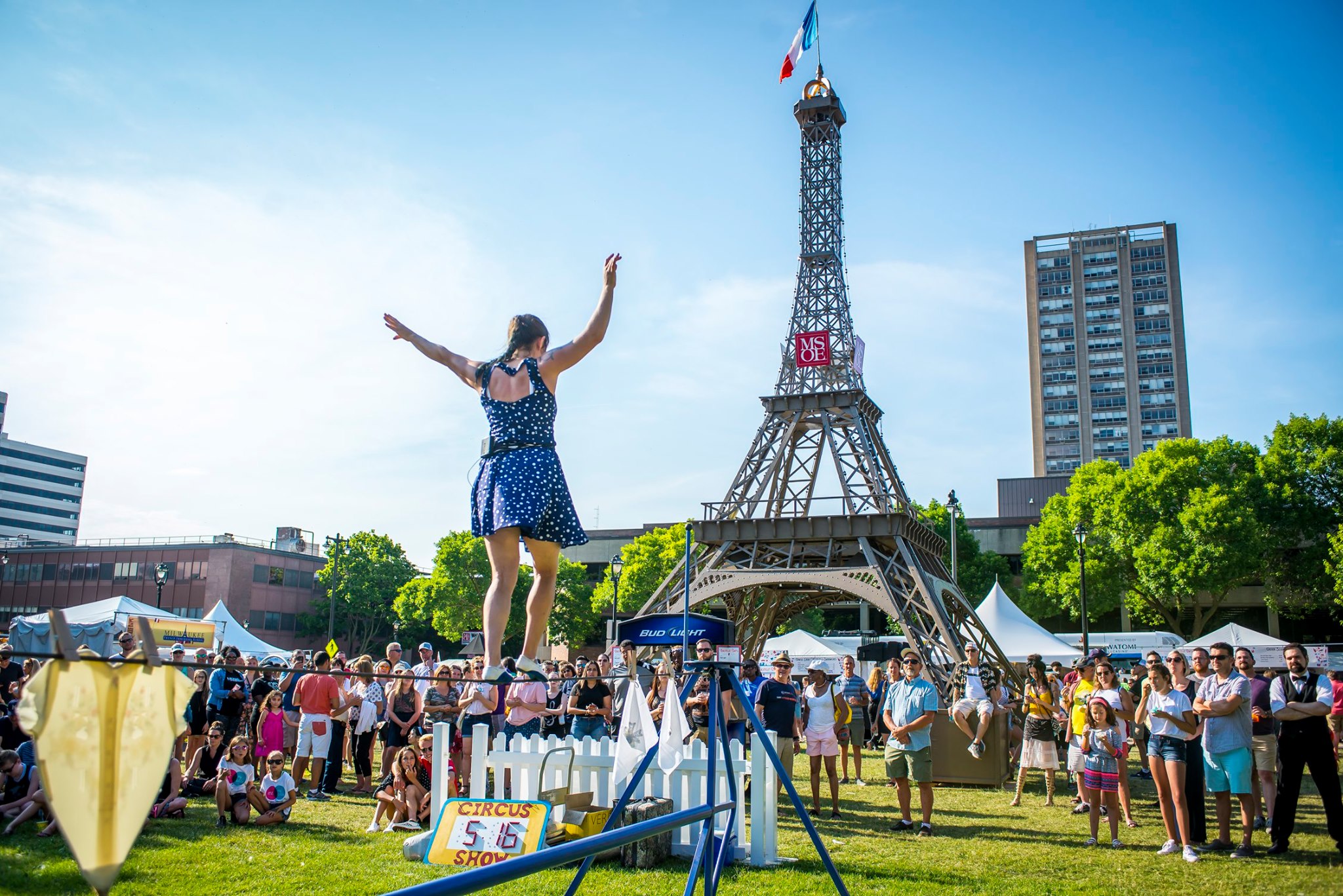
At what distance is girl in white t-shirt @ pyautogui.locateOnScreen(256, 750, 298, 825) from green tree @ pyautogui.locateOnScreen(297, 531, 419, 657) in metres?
55.8

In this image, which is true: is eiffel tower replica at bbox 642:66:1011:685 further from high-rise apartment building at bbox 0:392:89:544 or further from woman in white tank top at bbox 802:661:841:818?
high-rise apartment building at bbox 0:392:89:544

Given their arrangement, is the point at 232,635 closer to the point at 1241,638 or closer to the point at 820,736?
the point at 820,736

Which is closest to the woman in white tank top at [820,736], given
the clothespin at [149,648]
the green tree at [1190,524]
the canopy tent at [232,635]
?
the clothespin at [149,648]

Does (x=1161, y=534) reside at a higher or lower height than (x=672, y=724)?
higher

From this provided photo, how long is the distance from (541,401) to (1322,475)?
4821 centimetres

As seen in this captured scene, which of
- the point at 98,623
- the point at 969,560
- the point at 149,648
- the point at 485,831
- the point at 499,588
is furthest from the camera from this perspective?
the point at 969,560

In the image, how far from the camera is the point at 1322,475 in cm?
4188

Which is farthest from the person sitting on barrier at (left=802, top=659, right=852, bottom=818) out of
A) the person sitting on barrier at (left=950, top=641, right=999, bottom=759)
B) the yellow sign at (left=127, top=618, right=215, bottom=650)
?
the yellow sign at (left=127, top=618, right=215, bottom=650)

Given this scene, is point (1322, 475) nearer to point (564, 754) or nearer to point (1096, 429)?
point (564, 754)

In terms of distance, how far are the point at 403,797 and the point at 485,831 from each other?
3039 mm

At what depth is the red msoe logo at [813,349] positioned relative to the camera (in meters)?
34.7

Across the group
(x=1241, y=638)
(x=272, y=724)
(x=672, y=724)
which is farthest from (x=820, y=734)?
(x=1241, y=638)

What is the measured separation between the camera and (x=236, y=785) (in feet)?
32.9

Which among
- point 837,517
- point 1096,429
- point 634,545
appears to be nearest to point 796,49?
point 837,517
